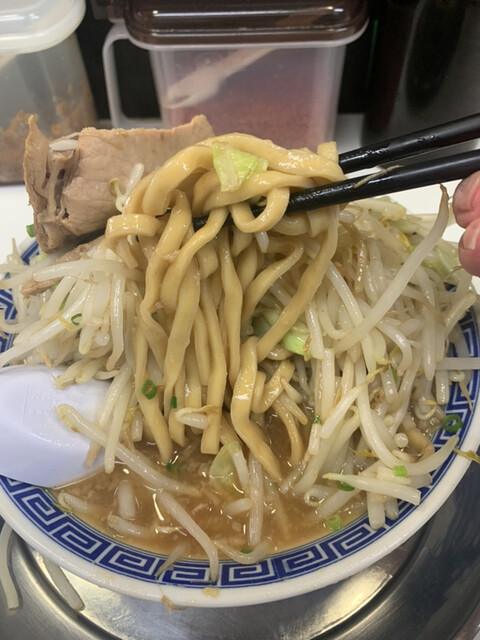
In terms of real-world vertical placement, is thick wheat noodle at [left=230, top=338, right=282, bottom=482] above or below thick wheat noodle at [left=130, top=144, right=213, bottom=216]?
below

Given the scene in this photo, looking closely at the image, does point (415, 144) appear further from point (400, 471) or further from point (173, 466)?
point (173, 466)

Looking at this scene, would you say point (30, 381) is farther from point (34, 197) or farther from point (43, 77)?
point (43, 77)

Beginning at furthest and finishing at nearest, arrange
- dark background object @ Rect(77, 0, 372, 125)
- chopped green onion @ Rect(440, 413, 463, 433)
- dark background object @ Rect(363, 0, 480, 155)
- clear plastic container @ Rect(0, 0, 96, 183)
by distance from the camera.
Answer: dark background object @ Rect(77, 0, 372, 125) → clear plastic container @ Rect(0, 0, 96, 183) → dark background object @ Rect(363, 0, 480, 155) → chopped green onion @ Rect(440, 413, 463, 433)

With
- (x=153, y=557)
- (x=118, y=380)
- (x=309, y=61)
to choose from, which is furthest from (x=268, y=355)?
(x=309, y=61)

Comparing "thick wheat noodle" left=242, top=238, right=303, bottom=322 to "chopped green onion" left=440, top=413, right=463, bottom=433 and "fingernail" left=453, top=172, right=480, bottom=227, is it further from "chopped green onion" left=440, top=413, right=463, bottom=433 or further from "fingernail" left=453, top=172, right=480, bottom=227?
"chopped green onion" left=440, top=413, right=463, bottom=433

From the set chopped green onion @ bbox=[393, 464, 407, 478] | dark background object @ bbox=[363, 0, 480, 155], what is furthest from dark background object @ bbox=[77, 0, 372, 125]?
chopped green onion @ bbox=[393, 464, 407, 478]

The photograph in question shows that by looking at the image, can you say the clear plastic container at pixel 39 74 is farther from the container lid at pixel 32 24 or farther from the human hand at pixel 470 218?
the human hand at pixel 470 218
